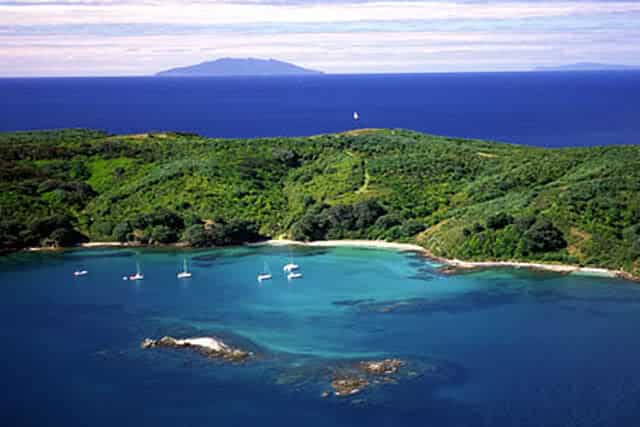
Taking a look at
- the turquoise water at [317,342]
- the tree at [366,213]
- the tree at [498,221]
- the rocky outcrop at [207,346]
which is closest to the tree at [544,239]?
the turquoise water at [317,342]

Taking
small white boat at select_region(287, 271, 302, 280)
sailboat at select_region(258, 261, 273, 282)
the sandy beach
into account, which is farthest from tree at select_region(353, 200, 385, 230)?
small white boat at select_region(287, 271, 302, 280)

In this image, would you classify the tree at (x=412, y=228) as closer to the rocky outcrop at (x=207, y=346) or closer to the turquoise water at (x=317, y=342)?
the turquoise water at (x=317, y=342)

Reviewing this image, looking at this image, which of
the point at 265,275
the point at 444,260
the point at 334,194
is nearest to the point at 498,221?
the point at 444,260

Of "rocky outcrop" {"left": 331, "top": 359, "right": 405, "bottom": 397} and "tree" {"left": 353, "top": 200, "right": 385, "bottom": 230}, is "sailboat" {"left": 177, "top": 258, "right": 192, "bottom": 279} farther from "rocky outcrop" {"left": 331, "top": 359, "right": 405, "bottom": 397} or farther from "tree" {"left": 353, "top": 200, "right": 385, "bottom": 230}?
"rocky outcrop" {"left": 331, "top": 359, "right": 405, "bottom": 397}

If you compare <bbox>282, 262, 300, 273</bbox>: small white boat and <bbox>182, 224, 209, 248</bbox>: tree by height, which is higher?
<bbox>182, 224, 209, 248</bbox>: tree

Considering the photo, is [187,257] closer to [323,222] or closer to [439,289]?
[323,222]

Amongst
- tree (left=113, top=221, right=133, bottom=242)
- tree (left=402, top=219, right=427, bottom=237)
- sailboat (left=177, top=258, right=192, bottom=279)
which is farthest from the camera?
tree (left=113, top=221, right=133, bottom=242)
